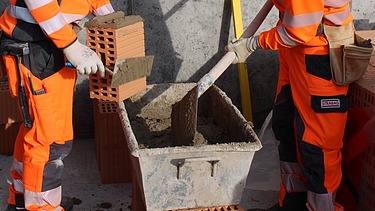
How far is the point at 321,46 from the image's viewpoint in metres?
3.46

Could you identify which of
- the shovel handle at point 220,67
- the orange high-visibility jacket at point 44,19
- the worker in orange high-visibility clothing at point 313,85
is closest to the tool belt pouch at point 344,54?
the worker in orange high-visibility clothing at point 313,85

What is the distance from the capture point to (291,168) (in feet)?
13.0

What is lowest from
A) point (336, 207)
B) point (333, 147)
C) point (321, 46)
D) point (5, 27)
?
point (336, 207)

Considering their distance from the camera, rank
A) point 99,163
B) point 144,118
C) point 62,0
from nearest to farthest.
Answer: point 62,0 → point 144,118 → point 99,163

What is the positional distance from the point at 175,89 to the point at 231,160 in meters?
0.97

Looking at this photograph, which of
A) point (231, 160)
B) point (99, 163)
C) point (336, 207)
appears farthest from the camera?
point (99, 163)

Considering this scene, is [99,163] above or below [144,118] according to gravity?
below

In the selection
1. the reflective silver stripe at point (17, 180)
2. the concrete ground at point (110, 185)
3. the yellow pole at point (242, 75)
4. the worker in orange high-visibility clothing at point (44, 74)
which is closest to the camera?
the worker in orange high-visibility clothing at point (44, 74)

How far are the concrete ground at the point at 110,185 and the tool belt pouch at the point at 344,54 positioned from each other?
1.21 m

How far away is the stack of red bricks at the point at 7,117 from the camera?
4.46 metres

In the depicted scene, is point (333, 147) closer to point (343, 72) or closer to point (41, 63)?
point (343, 72)

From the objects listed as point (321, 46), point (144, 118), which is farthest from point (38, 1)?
point (321, 46)

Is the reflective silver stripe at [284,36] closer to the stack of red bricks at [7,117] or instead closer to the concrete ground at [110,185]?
the concrete ground at [110,185]

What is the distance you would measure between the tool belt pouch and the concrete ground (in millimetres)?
1208
